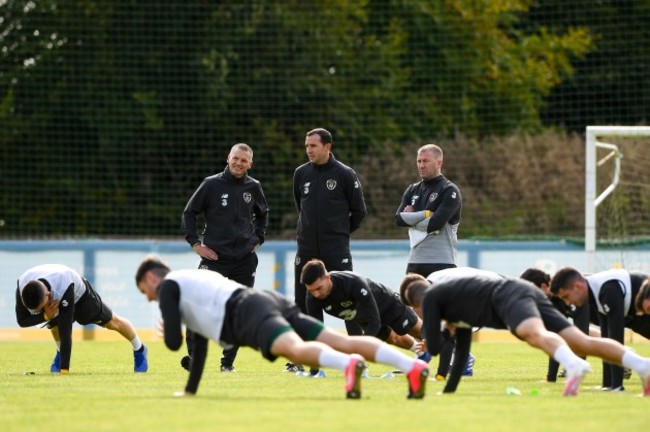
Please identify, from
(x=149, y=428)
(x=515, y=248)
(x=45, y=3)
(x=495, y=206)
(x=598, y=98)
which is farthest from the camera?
(x=598, y=98)

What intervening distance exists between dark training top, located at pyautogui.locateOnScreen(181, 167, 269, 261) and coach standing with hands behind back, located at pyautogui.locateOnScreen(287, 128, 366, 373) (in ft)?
2.25

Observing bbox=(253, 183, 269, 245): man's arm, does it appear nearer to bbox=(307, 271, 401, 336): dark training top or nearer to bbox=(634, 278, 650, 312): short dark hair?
bbox=(307, 271, 401, 336): dark training top

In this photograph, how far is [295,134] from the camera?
1366 inches

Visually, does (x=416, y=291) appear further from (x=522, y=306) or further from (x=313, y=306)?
(x=313, y=306)

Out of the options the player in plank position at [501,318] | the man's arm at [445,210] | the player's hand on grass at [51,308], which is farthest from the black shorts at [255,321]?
the player's hand on grass at [51,308]

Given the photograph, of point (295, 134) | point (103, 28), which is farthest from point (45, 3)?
point (295, 134)

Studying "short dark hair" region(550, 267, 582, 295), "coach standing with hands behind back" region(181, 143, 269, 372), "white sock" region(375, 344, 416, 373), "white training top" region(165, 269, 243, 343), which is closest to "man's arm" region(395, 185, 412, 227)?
"coach standing with hands behind back" region(181, 143, 269, 372)

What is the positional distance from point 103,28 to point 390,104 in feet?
24.3

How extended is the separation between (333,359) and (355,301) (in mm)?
3330

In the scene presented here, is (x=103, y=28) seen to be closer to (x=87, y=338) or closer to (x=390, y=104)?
(x=390, y=104)

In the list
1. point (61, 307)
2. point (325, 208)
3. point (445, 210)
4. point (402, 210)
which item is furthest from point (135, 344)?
point (445, 210)

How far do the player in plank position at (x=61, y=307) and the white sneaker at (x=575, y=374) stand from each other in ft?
18.4

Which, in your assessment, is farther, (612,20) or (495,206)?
(612,20)

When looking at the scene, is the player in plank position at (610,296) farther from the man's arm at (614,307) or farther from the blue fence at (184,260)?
the blue fence at (184,260)
